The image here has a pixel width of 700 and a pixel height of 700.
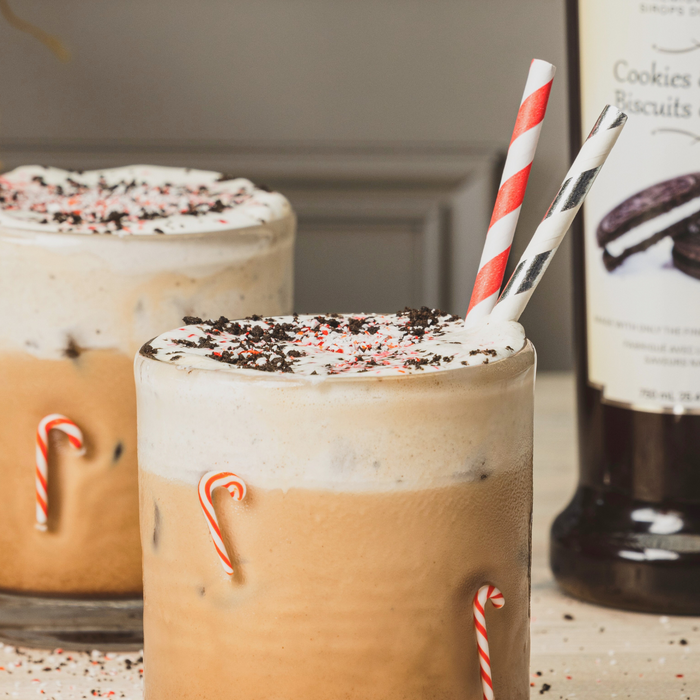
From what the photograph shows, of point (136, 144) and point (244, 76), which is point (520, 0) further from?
point (136, 144)

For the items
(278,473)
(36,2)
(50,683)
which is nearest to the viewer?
(278,473)

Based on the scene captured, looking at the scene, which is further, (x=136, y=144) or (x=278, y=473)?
(x=136, y=144)

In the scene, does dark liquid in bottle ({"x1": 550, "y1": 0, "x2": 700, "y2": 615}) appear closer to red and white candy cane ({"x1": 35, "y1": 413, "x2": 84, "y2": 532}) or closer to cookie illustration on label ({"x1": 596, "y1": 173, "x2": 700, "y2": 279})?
cookie illustration on label ({"x1": 596, "y1": 173, "x2": 700, "y2": 279})

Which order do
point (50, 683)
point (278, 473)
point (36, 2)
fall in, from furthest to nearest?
1. point (36, 2)
2. point (50, 683)
3. point (278, 473)

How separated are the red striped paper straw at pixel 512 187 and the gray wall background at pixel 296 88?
1.06 meters

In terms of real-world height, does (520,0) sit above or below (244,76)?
above

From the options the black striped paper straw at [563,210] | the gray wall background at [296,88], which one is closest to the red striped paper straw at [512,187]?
the black striped paper straw at [563,210]

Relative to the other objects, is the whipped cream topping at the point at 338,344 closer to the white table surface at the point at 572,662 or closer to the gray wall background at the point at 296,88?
the white table surface at the point at 572,662

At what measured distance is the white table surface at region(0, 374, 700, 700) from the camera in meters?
0.50

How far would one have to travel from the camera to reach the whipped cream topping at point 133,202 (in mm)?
527

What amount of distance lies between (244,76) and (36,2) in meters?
0.31

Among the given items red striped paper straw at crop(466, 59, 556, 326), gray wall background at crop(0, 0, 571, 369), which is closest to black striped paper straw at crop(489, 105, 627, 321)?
red striped paper straw at crop(466, 59, 556, 326)

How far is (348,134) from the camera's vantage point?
4.95 feet

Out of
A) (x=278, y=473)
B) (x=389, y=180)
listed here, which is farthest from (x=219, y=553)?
(x=389, y=180)
